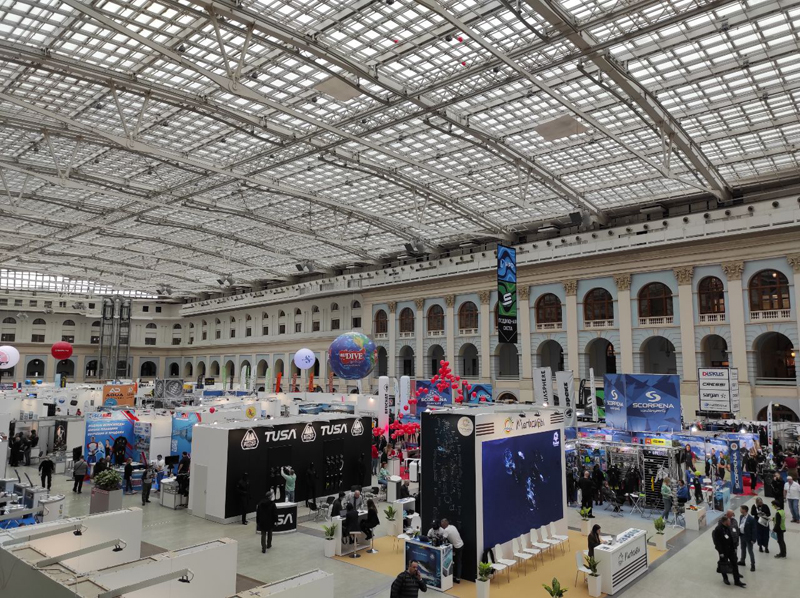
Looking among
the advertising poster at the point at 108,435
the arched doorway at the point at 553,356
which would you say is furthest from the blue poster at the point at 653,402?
the arched doorway at the point at 553,356

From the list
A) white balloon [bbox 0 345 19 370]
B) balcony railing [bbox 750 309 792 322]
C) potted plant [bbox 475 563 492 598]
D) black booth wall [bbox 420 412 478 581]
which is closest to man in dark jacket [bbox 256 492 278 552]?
black booth wall [bbox 420 412 478 581]

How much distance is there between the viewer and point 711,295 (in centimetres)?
2983

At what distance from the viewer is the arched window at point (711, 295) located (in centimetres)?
2945

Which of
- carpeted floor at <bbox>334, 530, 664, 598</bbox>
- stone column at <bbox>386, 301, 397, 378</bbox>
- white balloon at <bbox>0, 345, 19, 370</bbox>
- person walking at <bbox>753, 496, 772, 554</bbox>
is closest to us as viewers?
carpeted floor at <bbox>334, 530, 664, 598</bbox>

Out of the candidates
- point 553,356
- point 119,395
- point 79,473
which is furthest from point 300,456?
point 553,356

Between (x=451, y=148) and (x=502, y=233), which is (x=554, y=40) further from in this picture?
(x=502, y=233)

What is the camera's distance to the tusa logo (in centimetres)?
1630

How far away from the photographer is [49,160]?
26.7 metres

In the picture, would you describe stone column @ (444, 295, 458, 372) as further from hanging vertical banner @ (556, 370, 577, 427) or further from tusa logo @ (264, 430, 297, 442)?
tusa logo @ (264, 430, 297, 442)

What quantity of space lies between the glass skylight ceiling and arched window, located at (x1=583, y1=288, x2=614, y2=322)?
5.09 m

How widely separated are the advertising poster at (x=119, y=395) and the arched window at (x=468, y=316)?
67.3ft

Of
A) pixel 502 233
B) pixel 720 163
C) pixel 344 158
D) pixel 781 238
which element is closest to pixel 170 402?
pixel 344 158

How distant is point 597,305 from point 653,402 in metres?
15.2

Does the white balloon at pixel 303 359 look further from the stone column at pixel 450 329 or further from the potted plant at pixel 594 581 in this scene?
the potted plant at pixel 594 581
